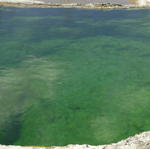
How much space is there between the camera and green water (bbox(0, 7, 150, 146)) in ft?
42.4

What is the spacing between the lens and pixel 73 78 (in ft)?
58.2

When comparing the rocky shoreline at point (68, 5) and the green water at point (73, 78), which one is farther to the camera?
the rocky shoreline at point (68, 5)

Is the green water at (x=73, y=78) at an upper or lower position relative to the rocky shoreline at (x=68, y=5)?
lower

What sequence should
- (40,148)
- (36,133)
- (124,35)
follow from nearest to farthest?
1. (40,148)
2. (36,133)
3. (124,35)

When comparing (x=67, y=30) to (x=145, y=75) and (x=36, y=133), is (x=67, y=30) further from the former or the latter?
(x=36, y=133)

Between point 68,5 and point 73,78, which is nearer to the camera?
point 73,78

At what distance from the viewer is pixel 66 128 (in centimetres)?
1304

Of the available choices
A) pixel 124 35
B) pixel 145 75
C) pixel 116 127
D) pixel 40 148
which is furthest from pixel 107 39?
pixel 40 148

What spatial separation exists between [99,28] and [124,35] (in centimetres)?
265

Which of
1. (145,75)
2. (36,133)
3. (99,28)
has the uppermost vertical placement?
(99,28)

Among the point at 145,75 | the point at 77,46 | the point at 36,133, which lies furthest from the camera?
the point at 77,46

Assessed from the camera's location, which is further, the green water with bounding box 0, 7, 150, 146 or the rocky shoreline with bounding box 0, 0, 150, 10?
the rocky shoreline with bounding box 0, 0, 150, 10

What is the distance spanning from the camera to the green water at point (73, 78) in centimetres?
1292

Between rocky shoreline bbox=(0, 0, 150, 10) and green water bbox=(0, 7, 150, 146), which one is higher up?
rocky shoreline bbox=(0, 0, 150, 10)
